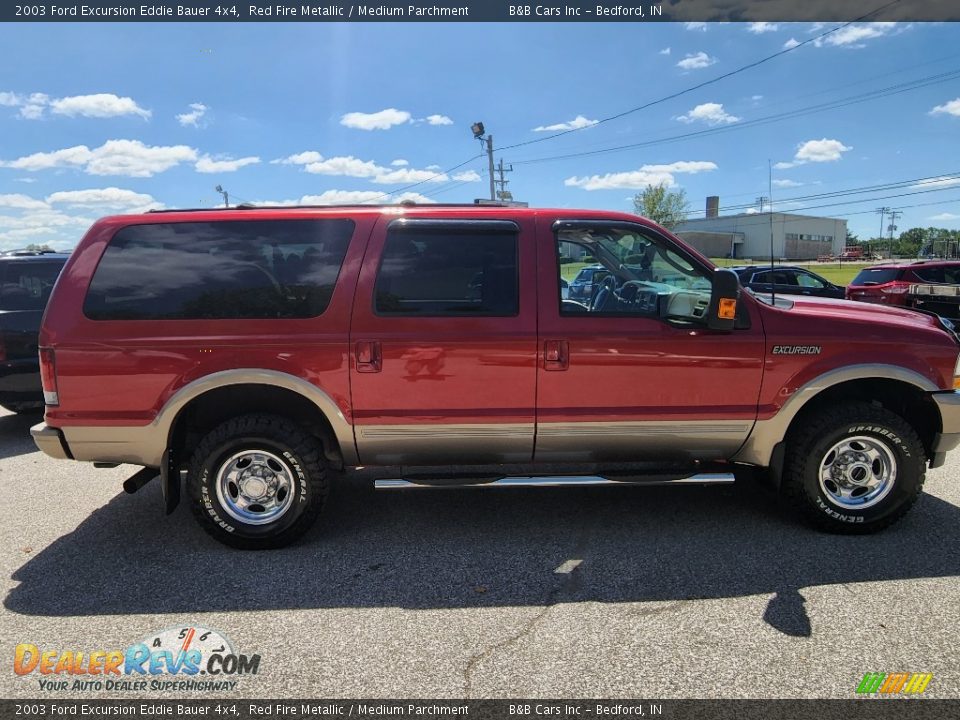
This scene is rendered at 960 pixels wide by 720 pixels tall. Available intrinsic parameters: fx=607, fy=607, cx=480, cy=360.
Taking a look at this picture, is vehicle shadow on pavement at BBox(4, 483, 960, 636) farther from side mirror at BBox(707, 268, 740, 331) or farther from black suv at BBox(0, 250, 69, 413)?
black suv at BBox(0, 250, 69, 413)

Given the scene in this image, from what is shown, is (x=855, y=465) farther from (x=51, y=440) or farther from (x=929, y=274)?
(x=929, y=274)

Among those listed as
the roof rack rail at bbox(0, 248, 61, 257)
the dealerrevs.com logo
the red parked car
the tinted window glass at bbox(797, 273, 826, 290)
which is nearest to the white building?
the tinted window glass at bbox(797, 273, 826, 290)

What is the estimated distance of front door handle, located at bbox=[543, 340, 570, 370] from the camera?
3.46m

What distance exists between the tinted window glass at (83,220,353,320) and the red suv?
43.1ft

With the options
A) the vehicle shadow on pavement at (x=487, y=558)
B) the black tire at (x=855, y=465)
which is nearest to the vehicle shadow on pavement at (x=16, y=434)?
the vehicle shadow on pavement at (x=487, y=558)

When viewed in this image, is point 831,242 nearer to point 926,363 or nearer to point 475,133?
point 475,133

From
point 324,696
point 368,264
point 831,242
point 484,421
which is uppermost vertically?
point 831,242

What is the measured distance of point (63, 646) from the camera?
270 cm

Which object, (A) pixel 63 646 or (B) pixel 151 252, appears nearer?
(A) pixel 63 646

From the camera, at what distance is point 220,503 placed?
3.55m

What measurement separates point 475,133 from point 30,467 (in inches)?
1497

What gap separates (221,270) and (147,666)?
79.7 inches

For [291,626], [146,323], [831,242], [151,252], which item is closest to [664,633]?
[291,626]

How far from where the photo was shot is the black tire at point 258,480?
3502 millimetres
